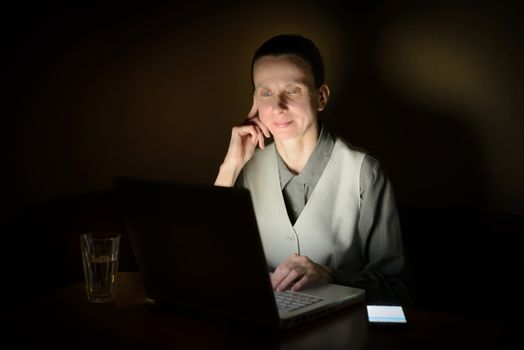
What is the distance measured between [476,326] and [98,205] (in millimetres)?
1173

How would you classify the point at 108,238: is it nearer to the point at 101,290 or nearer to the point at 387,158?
the point at 101,290

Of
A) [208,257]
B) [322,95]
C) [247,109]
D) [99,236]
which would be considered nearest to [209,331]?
[208,257]

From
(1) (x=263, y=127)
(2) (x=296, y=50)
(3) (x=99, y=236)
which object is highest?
(2) (x=296, y=50)

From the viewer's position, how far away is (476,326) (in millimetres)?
1118

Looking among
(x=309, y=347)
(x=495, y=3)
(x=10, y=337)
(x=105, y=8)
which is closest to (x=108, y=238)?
(x=10, y=337)

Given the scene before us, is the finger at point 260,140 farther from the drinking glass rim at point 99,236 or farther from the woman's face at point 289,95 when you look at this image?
the drinking glass rim at point 99,236

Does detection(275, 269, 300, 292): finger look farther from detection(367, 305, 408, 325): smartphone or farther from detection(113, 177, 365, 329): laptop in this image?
detection(367, 305, 408, 325): smartphone

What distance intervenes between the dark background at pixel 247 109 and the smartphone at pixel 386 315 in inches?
27.7

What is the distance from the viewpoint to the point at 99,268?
4.13 ft

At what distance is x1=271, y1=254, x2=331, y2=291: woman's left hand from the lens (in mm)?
1281

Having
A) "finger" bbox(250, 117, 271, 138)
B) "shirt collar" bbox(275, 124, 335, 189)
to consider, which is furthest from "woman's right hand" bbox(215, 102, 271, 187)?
"shirt collar" bbox(275, 124, 335, 189)

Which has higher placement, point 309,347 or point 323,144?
point 323,144

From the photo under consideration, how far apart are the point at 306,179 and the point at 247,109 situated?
500 mm

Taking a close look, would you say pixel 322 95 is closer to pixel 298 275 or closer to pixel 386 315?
pixel 298 275
